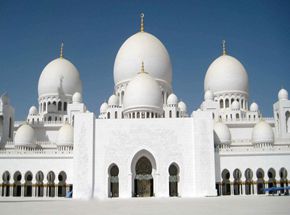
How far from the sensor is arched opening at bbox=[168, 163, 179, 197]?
22.5 m

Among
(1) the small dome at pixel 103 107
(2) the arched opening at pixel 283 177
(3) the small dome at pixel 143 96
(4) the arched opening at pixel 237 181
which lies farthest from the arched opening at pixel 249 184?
(1) the small dome at pixel 103 107

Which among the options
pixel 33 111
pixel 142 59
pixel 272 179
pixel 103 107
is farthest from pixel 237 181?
pixel 33 111

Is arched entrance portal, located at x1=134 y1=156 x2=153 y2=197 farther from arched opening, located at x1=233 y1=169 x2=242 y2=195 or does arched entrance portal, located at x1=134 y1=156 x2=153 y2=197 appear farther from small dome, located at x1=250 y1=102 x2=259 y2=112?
small dome, located at x1=250 y1=102 x2=259 y2=112

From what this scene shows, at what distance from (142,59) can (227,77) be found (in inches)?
316

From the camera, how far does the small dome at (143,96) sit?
24875 millimetres

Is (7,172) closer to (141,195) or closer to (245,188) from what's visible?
(141,195)

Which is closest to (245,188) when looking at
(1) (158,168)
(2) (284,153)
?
(2) (284,153)

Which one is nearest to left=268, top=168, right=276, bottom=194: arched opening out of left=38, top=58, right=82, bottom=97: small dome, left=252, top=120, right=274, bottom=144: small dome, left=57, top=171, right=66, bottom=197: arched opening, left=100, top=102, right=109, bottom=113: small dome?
left=252, top=120, right=274, bottom=144: small dome

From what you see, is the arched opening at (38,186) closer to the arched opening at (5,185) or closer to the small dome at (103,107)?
the arched opening at (5,185)

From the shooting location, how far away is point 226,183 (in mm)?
23859

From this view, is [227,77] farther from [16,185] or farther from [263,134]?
[16,185]

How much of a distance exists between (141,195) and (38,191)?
22.4 ft

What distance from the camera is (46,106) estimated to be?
32.8 metres

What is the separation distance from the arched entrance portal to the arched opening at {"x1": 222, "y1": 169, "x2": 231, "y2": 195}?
4.72m
